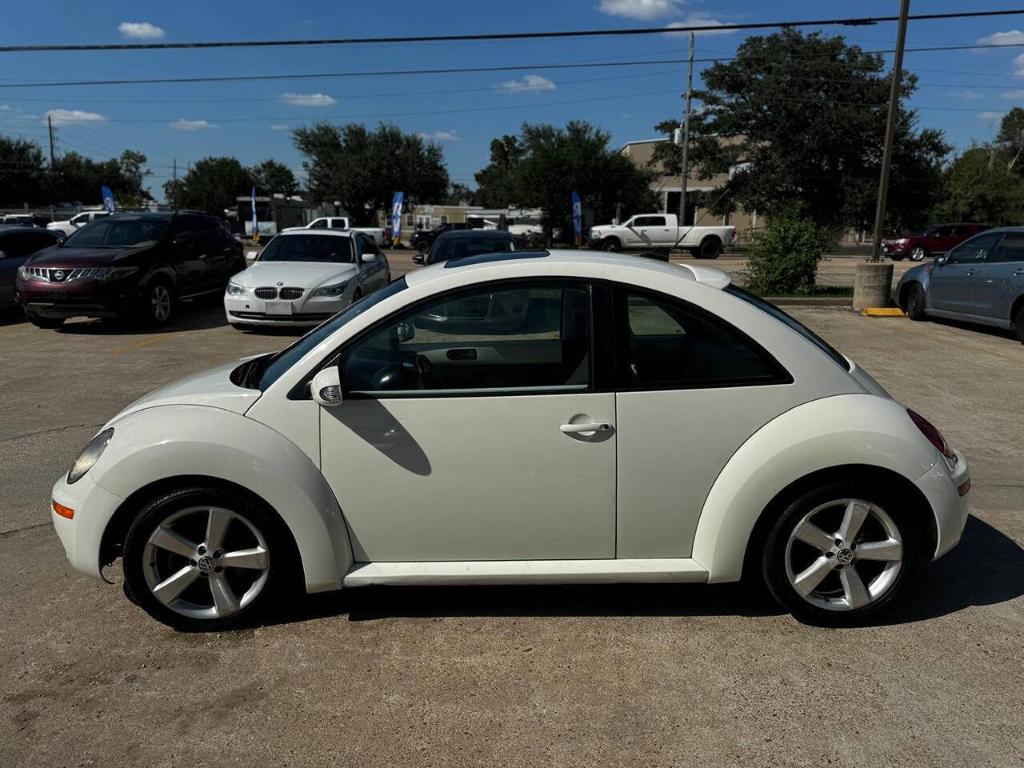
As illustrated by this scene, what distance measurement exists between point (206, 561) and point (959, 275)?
12.5 m

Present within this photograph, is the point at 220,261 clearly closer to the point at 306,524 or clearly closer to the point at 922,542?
the point at 306,524

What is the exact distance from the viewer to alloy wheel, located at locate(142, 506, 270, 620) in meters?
3.31

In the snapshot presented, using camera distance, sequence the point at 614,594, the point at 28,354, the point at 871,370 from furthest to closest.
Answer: the point at 28,354 → the point at 871,370 → the point at 614,594

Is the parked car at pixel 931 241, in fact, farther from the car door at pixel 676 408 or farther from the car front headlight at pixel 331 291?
the car door at pixel 676 408

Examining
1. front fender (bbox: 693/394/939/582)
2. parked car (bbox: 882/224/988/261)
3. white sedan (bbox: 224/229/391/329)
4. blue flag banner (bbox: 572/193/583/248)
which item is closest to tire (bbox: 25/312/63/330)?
white sedan (bbox: 224/229/391/329)

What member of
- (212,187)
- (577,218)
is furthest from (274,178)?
(577,218)

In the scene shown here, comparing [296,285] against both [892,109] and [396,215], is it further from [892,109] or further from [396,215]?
[396,215]

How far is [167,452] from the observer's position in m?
3.23

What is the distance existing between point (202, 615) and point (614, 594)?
1.89 m

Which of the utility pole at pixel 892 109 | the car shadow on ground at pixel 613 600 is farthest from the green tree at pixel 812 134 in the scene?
the car shadow on ground at pixel 613 600

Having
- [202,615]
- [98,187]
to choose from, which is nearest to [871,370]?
[202,615]

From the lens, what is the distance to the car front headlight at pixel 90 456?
336 cm

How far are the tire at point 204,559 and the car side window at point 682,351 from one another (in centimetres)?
167

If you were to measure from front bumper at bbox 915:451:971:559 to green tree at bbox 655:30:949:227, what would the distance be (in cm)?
4116
